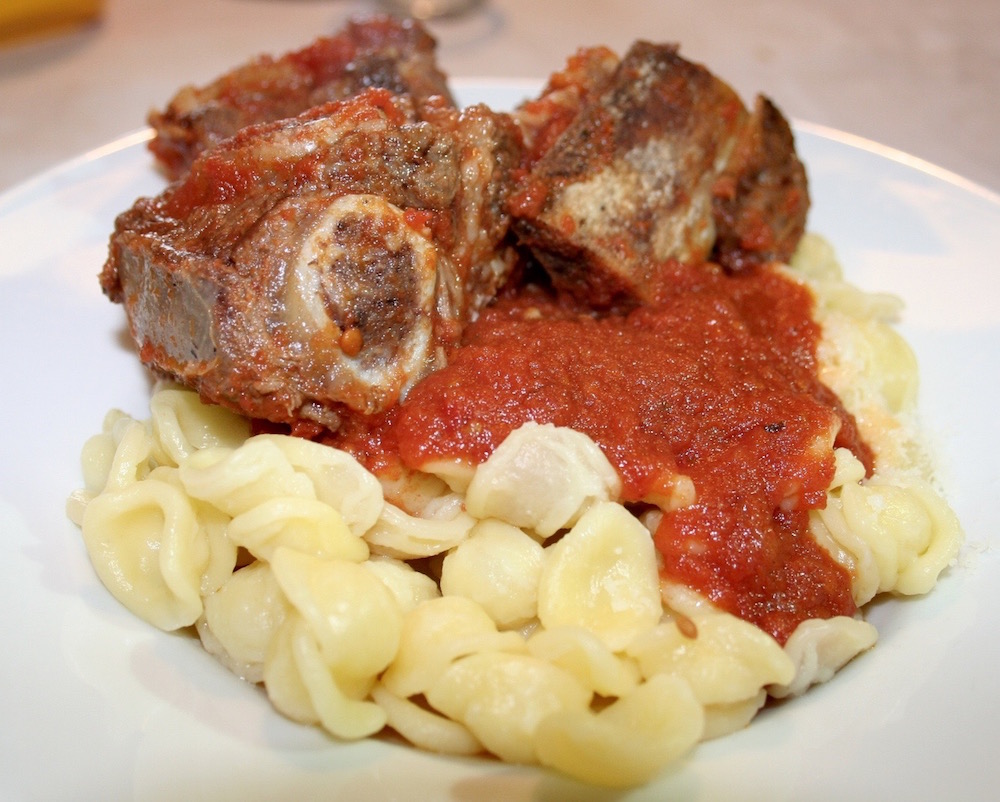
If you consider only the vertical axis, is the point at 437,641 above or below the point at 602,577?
below

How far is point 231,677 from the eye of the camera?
9.73 ft

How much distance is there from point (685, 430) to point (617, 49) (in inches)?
232

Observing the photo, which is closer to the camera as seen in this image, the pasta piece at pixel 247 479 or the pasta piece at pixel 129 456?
the pasta piece at pixel 247 479

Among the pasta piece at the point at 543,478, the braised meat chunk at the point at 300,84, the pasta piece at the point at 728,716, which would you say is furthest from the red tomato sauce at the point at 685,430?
the braised meat chunk at the point at 300,84

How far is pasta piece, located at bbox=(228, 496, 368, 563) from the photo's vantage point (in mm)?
2969

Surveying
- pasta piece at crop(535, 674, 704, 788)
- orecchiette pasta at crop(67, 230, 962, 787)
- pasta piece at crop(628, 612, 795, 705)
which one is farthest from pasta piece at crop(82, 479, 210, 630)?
pasta piece at crop(628, 612, 795, 705)

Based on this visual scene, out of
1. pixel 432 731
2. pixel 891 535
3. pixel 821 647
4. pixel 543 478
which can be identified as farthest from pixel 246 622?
pixel 891 535

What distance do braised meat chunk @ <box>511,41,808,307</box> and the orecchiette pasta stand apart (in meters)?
0.97

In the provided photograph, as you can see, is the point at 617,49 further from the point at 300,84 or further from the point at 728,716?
the point at 728,716

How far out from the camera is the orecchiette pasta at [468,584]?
2.65 m

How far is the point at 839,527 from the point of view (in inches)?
130

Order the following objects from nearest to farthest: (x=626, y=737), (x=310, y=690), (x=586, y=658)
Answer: (x=626, y=737) → (x=310, y=690) → (x=586, y=658)

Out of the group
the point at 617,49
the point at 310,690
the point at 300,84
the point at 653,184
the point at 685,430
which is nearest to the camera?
the point at 310,690

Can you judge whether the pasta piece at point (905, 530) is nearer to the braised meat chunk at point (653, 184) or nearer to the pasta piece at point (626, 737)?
the pasta piece at point (626, 737)
